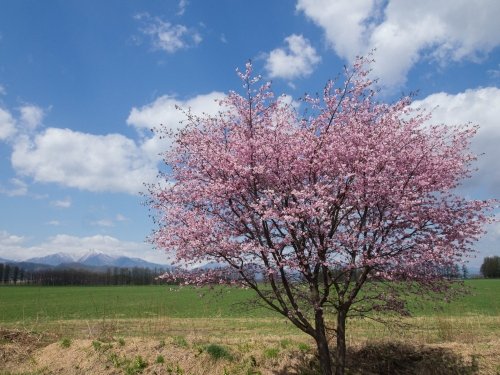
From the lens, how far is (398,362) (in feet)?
48.2

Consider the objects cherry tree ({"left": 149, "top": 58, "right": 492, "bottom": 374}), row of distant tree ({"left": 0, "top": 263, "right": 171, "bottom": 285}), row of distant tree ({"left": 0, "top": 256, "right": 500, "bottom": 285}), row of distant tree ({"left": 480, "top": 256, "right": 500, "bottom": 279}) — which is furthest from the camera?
row of distant tree ({"left": 0, "top": 263, "right": 171, "bottom": 285})

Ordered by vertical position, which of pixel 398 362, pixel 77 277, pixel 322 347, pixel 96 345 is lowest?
pixel 398 362

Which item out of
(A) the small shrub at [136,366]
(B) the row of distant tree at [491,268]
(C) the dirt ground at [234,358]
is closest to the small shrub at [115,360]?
(C) the dirt ground at [234,358]

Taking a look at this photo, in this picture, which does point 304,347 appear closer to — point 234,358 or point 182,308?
point 234,358

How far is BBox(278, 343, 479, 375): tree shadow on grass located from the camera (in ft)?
45.2

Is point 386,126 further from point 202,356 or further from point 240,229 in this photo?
point 202,356

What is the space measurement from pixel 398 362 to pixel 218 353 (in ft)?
19.0

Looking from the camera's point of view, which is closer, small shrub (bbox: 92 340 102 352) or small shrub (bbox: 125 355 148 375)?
small shrub (bbox: 125 355 148 375)

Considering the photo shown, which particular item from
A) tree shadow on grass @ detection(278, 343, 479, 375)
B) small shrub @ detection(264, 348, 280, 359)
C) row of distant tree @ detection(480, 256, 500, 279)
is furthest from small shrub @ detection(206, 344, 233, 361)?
row of distant tree @ detection(480, 256, 500, 279)

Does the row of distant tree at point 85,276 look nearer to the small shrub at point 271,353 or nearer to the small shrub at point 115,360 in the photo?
the small shrub at point 115,360

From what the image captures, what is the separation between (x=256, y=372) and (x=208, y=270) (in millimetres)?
4113

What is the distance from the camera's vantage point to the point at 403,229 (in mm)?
10531

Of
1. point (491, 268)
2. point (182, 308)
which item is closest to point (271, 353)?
point (182, 308)

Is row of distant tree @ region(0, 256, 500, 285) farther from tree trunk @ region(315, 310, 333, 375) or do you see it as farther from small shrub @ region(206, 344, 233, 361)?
tree trunk @ region(315, 310, 333, 375)
